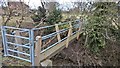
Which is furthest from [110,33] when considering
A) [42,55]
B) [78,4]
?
[42,55]

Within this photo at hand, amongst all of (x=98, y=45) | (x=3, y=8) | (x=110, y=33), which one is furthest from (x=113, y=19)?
(x=3, y=8)

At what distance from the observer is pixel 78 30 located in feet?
19.9

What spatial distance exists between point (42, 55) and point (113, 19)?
3.59 meters

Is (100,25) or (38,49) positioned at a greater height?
(100,25)

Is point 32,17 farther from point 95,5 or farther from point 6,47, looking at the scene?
point 6,47

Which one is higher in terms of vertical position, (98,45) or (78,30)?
(78,30)

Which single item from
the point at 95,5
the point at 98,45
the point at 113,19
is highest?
the point at 95,5

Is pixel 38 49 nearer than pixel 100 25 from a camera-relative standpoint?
Yes

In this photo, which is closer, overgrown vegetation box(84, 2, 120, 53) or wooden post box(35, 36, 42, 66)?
wooden post box(35, 36, 42, 66)

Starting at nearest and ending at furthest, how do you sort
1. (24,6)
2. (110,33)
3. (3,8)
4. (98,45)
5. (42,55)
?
1. (42,55)
2. (98,45)
3. (110,33)
4. (3,8)
5. (24,6)

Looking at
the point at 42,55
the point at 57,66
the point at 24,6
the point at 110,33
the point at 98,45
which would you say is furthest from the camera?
the point at 24,6

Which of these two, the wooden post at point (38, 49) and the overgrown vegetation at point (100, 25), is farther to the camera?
the overgrown vegetation at point (100, 25)

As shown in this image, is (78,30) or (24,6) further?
(24,6)

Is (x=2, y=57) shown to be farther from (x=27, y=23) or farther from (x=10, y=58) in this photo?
(x=27, y=23)
